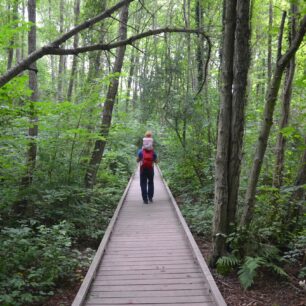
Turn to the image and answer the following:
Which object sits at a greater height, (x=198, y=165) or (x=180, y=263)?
(x=198, y=165)

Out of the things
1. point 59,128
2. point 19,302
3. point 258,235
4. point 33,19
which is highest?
point 33,19

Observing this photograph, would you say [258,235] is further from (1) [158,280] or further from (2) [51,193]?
(2) [51,193]

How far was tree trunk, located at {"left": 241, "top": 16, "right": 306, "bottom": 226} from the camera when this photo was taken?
4609mm

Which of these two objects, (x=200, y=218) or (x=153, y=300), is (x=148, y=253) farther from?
(x=200, y=218)

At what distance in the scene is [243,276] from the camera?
475cm

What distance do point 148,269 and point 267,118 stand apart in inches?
118

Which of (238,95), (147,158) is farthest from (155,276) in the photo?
(147,158)

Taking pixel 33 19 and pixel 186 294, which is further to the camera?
pixel 33 19

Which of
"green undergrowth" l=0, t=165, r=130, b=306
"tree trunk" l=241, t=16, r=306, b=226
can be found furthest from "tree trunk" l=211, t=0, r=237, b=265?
"green undergrowth" l=0, t=165, r=130, b=306

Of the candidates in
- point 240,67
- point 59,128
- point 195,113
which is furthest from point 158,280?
point 195,113

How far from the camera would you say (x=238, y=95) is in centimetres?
512

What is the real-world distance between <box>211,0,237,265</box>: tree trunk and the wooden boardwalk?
1.55 ft

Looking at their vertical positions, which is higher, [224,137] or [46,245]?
[224,137]

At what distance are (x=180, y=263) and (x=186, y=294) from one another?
1067 mm
